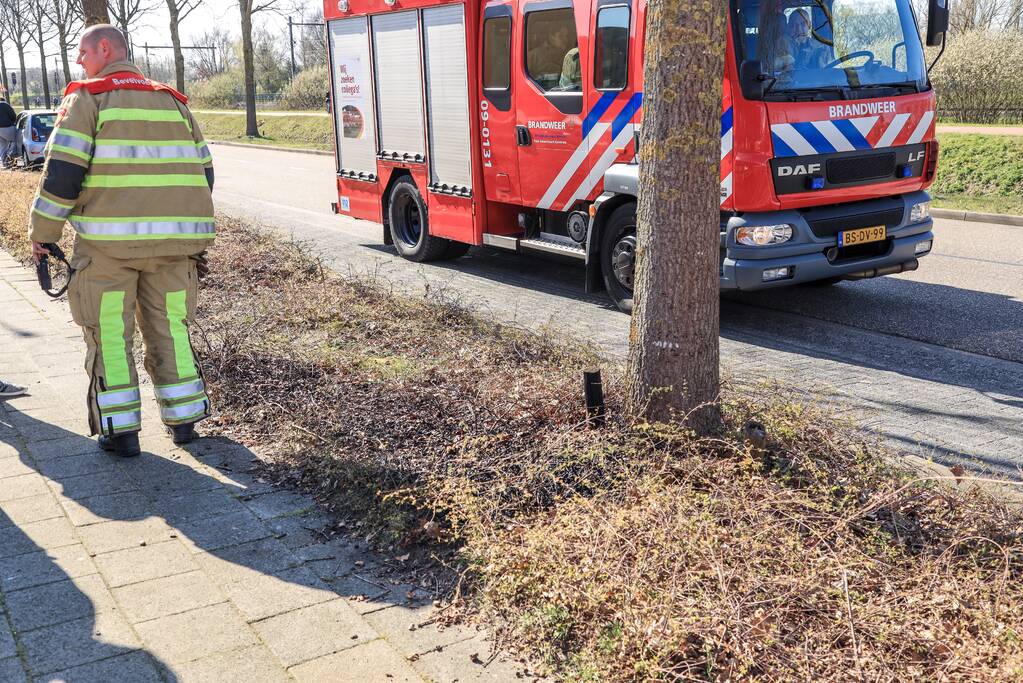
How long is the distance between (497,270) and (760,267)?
370cm

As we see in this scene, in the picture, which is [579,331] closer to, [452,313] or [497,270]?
[452,313]

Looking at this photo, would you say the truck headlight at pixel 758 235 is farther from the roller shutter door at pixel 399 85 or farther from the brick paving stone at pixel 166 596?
the brick paving stone at pixel 166 596

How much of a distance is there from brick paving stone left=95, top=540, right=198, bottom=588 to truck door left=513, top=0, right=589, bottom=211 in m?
5.30

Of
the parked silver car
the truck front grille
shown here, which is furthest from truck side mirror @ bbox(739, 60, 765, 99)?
the parked silver car

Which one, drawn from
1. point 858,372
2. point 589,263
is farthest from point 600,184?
point 858,372

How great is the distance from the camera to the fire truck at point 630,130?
6863 millimetres

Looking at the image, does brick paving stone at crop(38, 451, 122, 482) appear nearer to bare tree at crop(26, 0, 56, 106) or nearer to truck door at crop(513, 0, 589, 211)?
truck door at crop(513, 0, 589, 211)

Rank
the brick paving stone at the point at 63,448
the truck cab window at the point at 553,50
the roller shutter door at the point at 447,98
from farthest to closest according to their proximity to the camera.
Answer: the roller shutter door at the point at 447,98
the truck cab window at the point at 553,50
the brick paving stone at the point at 63,448

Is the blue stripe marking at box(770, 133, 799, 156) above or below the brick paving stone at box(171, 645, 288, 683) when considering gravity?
above

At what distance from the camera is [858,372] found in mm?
6156

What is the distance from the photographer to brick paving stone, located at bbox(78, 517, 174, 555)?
12.0ft

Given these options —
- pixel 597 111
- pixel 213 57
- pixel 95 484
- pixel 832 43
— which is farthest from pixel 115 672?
pixel 213 57

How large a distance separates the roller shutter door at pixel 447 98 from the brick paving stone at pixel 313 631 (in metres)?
6.60

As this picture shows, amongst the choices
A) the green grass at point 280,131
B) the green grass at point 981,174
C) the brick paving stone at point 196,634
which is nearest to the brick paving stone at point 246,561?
the brick paving stone at point 196,634
